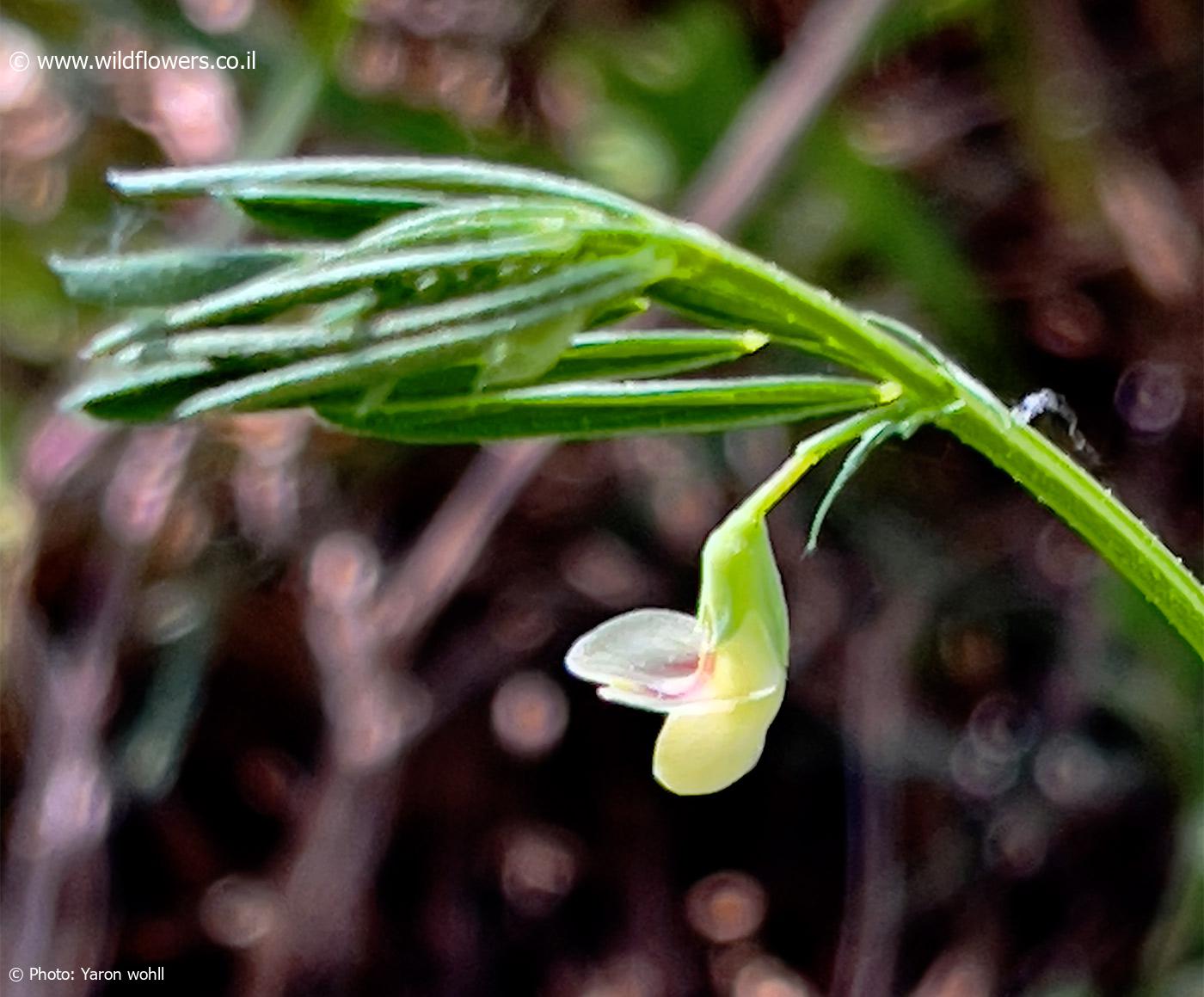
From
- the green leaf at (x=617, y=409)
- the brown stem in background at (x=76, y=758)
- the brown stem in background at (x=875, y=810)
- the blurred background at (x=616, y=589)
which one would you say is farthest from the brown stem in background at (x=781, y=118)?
the green leaf at (x=617, y=409)

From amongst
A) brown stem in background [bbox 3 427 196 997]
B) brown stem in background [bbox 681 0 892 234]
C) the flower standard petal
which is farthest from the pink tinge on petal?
brown stem in background [bbox 3 427 196 997]

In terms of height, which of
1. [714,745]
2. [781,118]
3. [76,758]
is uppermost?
[781,118]

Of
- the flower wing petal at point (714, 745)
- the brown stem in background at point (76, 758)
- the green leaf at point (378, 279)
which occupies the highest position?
the brown stem in background at point (76, 758)

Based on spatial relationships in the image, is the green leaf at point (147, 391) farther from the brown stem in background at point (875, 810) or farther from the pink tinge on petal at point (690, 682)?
the brown stem in background at point (875, 810)

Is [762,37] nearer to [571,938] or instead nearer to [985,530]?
[985,530]

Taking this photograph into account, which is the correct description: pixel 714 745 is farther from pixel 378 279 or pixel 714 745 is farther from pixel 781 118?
pixel 781 118

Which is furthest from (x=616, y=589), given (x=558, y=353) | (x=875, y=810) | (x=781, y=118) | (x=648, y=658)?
(x=558, y=353)

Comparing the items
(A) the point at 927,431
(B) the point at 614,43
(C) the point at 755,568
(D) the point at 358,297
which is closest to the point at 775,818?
(A) the point at 927,431
